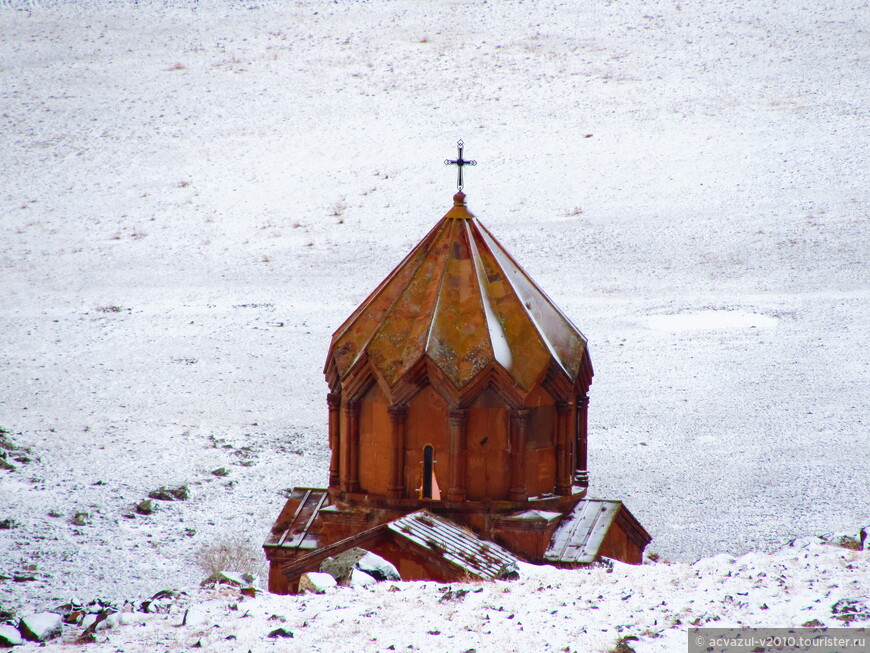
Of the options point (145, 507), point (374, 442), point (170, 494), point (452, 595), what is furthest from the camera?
point (170, 494)

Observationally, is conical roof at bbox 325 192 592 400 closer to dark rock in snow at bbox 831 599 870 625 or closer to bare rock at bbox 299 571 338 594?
bare rock at bbox 299 571 338 594

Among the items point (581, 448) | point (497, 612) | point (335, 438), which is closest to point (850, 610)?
point (497, 612)

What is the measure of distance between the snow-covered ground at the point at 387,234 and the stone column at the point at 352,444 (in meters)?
4.87

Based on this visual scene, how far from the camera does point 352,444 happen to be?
14852mm

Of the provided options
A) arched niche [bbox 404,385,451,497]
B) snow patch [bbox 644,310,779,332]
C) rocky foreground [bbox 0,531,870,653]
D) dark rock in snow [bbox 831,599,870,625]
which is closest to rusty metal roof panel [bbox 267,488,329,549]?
arched niche [bbox 404,385,451,497]

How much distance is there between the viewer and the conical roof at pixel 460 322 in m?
14.3

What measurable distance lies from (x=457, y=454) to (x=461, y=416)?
1.44 feet

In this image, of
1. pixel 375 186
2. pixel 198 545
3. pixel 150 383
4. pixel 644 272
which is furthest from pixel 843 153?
pixel 198 545

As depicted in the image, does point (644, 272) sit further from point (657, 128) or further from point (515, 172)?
point (657, 128)

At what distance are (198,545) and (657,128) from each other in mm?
28655

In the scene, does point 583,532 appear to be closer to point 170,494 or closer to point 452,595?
point 452,595

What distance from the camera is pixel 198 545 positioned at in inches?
787

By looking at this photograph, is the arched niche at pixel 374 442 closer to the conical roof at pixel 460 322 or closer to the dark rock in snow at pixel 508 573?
the conical roof at pixel 460 322

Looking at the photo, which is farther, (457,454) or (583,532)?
(583,532)
